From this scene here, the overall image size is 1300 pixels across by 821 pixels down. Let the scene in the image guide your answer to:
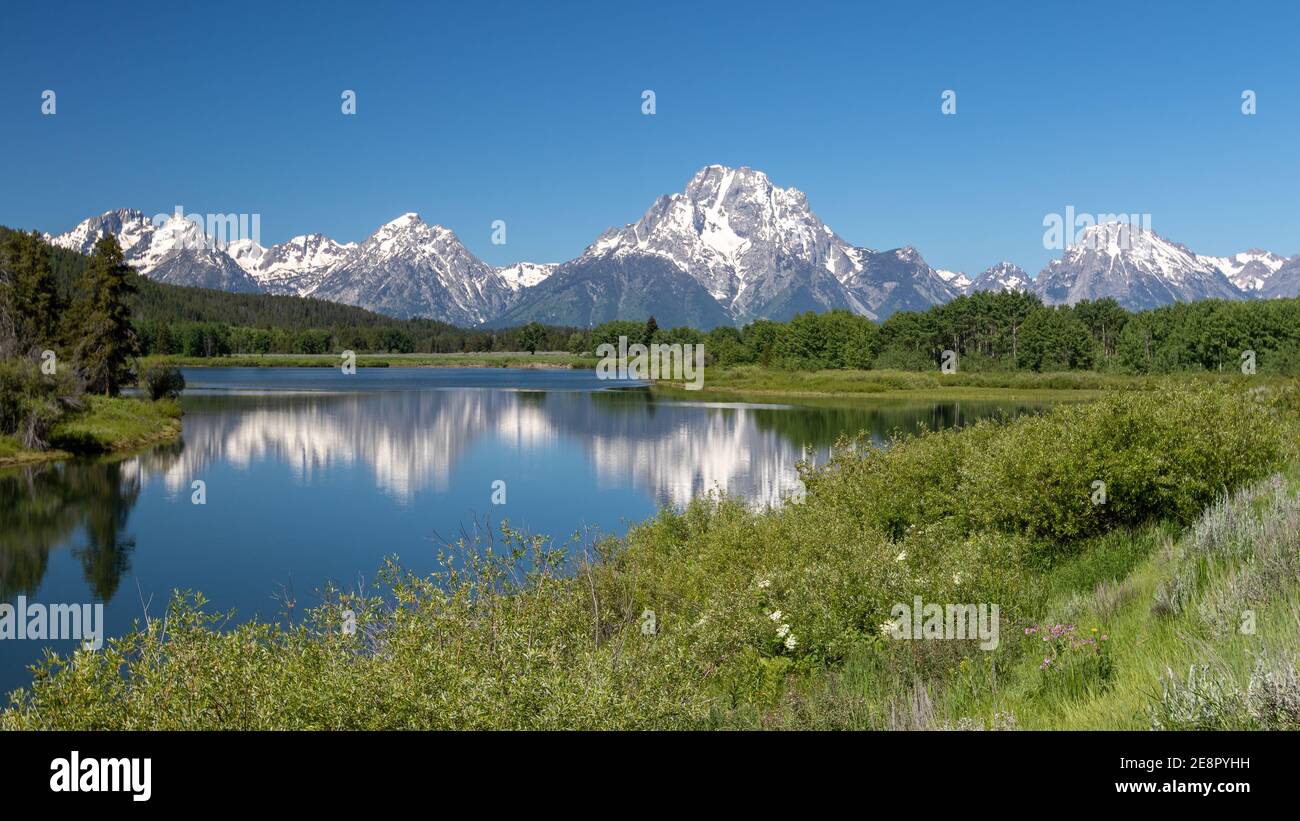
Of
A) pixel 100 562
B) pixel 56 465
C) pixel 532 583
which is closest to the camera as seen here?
pixel 532 583

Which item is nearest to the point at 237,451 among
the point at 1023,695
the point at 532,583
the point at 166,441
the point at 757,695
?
the point at 166,441

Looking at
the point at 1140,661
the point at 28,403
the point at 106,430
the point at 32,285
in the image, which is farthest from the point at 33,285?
the point at 1140,661

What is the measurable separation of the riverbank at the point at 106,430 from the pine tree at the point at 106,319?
281 cm

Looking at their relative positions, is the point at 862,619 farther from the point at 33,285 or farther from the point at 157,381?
the point at 157,381

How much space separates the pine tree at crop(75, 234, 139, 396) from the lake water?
7175mm

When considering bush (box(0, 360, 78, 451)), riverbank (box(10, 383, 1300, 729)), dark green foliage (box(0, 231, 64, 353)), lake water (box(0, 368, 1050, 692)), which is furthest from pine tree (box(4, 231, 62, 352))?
riverbank (box(10, 383, 1300, 729))

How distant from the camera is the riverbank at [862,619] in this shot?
8.47 meters

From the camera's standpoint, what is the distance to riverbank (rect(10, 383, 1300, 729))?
27.8 ft

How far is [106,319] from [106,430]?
1906 centimetres
